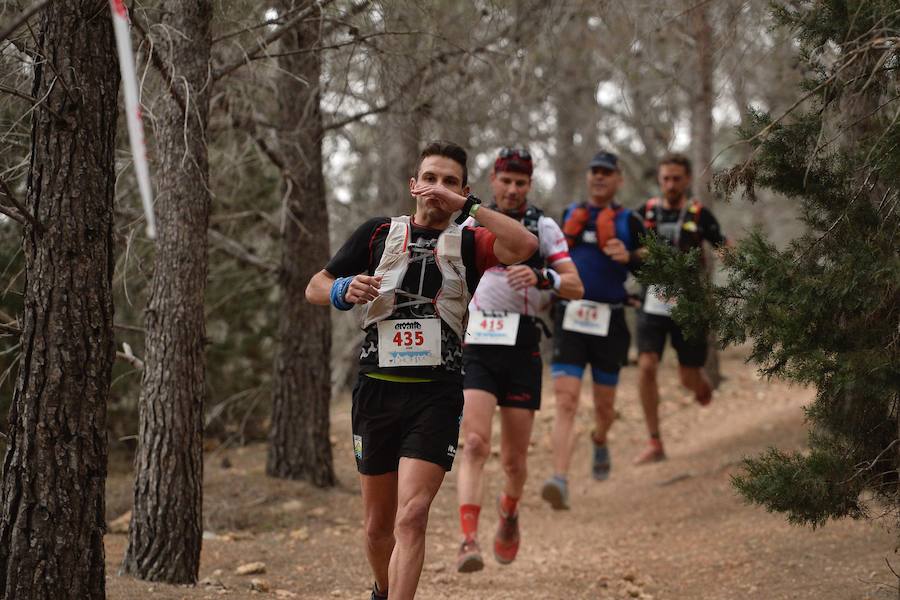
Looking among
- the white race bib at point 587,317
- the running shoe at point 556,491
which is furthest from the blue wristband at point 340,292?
the white race bib at point 587,317

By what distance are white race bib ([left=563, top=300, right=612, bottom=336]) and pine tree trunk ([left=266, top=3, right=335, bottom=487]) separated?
80.8 inches

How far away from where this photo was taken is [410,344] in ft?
13.1

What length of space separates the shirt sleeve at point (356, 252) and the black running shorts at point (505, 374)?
5.61 ft

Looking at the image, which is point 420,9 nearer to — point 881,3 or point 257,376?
point 881,3

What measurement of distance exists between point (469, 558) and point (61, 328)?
274cm

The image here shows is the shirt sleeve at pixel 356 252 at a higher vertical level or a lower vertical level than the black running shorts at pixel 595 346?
higher

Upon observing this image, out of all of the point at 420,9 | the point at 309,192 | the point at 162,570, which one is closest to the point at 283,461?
the point at 309,192

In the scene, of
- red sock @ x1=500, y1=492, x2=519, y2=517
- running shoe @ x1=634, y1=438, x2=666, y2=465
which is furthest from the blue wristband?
running shoe @ x1=634, y1=438, x2=666, y2=465

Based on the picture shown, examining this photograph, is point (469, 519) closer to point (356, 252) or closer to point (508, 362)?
point (508, 362)

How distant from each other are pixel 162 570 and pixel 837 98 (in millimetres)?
4072

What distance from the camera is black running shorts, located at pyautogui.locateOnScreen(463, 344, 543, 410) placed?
579cm

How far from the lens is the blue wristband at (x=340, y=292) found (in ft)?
13.3

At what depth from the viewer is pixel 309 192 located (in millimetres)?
7922

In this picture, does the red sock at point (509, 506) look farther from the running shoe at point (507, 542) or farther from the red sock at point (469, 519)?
the red sock at point (469, 519)
